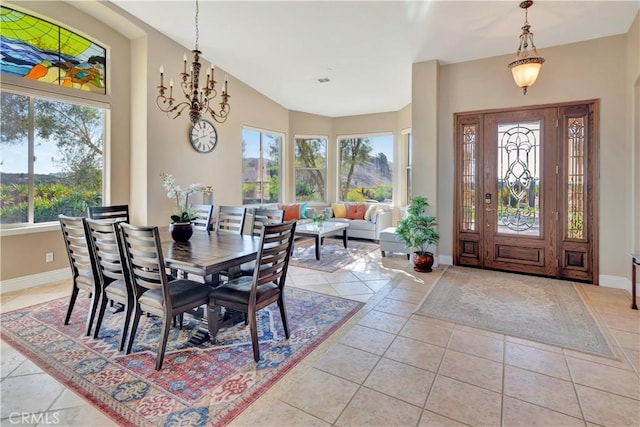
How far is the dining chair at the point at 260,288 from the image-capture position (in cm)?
239

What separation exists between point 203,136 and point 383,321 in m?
4.58

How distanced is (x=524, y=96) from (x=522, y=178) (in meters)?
1.15

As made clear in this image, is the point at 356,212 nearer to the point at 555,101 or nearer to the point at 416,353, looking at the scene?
the point at 555,101

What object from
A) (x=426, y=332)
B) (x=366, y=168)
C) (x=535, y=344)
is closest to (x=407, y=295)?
(x=426, y=332)

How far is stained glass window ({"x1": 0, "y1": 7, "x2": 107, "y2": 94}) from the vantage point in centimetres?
387

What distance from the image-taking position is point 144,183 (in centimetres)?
494

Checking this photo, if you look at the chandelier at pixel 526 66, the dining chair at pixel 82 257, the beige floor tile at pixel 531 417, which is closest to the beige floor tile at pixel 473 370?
the beige floor tile at pixel 531 417

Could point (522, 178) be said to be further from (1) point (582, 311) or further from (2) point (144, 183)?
(2) point (144, 183)

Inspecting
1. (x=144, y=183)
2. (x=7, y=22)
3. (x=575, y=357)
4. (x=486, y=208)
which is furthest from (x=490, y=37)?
(x=7, y=22)

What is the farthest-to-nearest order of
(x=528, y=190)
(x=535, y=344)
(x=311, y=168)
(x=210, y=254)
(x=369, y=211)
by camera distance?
(x=311, y=168)
(x=369, y=211)
(x=528, y=190)
(x=535, y=344)
(x=210, y=254)

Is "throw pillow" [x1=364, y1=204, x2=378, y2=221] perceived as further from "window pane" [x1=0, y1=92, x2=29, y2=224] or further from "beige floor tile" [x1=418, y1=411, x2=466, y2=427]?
"window pane" [x1=0, y1=92, x2=29, y2=224]

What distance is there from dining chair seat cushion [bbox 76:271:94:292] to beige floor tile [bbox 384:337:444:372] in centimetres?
259

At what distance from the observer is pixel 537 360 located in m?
2.44

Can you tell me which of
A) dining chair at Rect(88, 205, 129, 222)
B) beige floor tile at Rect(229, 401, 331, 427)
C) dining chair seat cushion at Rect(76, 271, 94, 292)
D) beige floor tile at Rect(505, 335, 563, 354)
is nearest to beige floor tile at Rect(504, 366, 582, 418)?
beige floor tile at Rect(505, 335, 563, 354)
